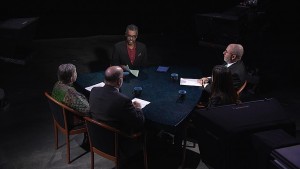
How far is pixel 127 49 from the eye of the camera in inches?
197

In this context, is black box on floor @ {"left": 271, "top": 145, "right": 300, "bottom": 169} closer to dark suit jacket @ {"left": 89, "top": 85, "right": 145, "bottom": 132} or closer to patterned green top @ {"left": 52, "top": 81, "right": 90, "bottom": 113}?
dark suit jacket @ {"left": 89, "top": 85, "right": 145, "bottom": 132}

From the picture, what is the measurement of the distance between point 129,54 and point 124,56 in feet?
0.40

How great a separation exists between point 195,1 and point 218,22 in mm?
1771

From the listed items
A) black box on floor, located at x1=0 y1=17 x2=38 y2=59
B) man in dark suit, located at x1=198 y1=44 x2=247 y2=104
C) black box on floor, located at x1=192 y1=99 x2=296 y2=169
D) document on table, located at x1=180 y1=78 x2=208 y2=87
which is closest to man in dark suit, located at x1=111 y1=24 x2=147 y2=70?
document on table, located at x1=180 y1=78 x2=208 y2=87

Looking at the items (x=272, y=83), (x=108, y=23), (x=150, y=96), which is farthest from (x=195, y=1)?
(x=150, y=96)

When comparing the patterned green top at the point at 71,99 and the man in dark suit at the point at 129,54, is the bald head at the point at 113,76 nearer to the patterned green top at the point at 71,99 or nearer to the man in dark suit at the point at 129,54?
the patterned green top at the point at 71,99

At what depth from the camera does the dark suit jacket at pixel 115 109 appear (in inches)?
119

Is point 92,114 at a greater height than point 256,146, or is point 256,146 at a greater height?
point 256,146

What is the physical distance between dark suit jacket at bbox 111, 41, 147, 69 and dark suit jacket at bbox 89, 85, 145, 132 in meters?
1.77

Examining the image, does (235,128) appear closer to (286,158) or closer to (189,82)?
(286,158)

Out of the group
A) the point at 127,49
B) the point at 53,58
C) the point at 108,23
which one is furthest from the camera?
the point at 108,23

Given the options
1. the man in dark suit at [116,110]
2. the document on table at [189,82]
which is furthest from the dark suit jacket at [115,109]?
the document on table at [189,82]

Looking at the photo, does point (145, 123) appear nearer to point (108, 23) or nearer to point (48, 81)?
point (48, 81)

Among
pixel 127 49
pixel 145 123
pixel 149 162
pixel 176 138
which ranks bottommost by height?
pixel 149 162
